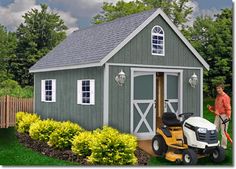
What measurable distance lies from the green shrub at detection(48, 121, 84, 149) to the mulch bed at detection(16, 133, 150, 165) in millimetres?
201

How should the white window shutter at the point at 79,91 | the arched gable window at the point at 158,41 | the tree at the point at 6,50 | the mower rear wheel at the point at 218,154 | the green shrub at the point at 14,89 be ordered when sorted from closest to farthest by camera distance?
the mower rear wheel at the point at 218,154
the arched gable window at the point at 158,41
the white window shutter at the point at 79,91
the green shrub at the point at 14,89
the tree at the point at 6,50

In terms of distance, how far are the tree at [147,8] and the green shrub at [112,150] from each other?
16.2ft

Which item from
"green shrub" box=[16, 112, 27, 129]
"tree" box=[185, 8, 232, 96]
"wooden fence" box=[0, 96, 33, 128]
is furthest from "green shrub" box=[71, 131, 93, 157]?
"wooden fence" box=[0, 96, 33, 128]

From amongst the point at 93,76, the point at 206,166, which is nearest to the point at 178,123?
the point at 206,166

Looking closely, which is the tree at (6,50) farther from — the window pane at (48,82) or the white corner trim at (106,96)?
the white corner trim at (106,96)

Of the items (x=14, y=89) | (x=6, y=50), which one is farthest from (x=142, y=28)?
(x=6, y=50)

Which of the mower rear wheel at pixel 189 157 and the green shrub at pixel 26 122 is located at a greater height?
the green shrub at pixel 26 122

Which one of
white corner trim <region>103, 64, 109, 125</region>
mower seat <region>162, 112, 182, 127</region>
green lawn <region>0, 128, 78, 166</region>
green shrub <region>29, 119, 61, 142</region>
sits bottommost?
green lawn <region>0, 128, 78, 166</region>

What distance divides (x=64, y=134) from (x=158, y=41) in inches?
145

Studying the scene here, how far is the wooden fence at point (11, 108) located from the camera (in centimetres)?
1736

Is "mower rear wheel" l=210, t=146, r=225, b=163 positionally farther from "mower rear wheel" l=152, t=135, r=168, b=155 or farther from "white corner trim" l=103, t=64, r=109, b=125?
"white corner trim" l=103, t=64, r=109, b=125

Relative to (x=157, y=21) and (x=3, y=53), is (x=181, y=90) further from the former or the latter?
(x=3, y=53)

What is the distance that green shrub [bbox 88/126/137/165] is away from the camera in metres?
10.3

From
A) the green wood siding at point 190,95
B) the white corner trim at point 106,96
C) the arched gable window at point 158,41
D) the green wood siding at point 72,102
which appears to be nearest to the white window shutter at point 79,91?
the green wood siding at point 72,102
